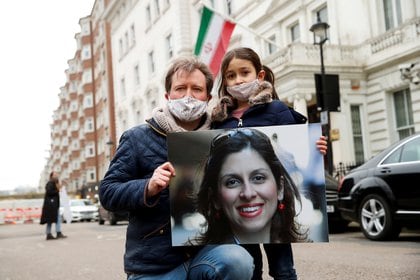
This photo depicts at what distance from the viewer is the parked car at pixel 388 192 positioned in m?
8.41

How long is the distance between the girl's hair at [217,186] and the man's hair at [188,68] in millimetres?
349

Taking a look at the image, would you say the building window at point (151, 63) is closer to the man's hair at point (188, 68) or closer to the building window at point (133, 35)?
the building window at point (133, 35)

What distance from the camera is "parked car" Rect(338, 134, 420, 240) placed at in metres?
8.41

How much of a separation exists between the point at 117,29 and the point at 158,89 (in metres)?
13.0

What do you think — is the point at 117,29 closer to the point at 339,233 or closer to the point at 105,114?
the point at 105,114

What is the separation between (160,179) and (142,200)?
13cm

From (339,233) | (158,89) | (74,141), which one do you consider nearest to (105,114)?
(158,89)

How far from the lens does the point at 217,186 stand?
2.58m

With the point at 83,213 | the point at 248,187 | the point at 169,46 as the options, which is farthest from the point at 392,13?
the point at 83,213

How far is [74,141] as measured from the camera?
92.2 meters

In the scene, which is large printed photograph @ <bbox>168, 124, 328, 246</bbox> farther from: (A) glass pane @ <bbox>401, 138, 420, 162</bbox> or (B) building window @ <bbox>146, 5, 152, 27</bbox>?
(B) building window @ <bbox>146, 5, 152, 27</bbox>

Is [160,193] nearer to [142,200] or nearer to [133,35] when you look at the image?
[142,200]

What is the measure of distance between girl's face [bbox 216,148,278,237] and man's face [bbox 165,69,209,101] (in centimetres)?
36

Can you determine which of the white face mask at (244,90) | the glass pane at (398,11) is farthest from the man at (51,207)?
the white face mask at (244,90)
